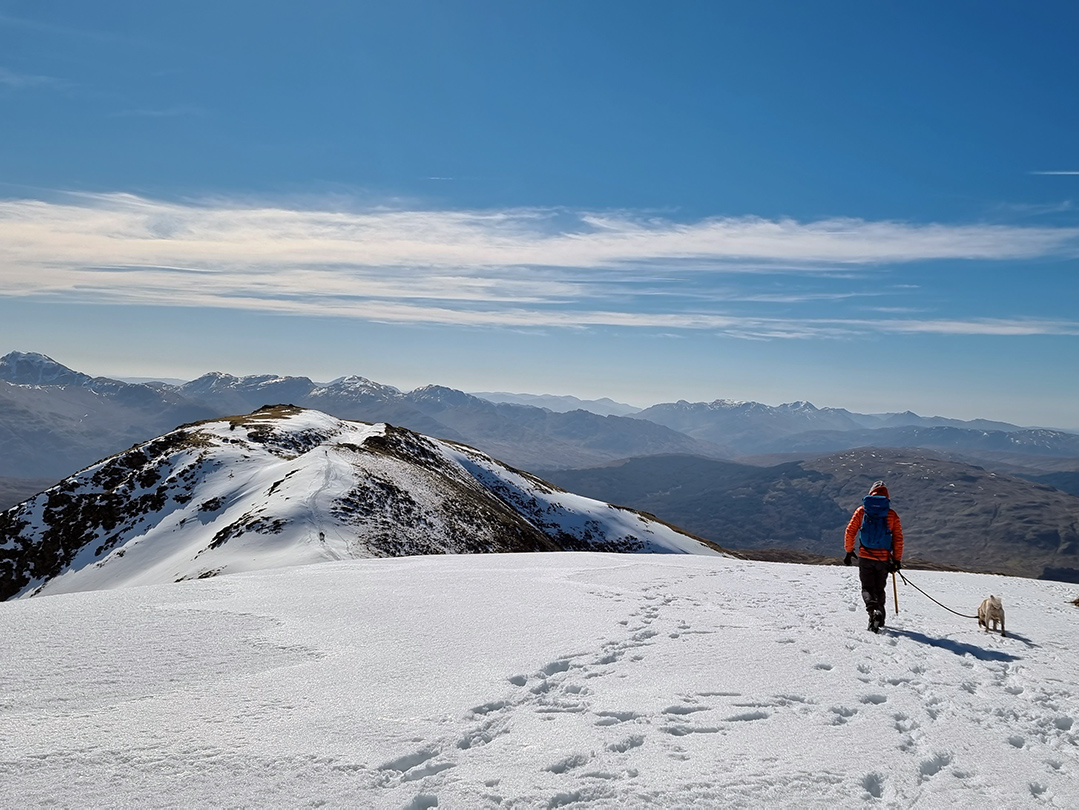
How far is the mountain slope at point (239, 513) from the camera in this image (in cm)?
3694

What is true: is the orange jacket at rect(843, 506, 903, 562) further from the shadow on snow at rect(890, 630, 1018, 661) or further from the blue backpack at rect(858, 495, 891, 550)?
the shadow on snow at rect(890, 630, 1018, 661)

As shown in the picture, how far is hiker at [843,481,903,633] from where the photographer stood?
12.6 metres

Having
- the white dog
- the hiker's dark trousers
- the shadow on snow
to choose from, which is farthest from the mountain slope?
the white dog

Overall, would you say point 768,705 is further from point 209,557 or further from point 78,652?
point 209,557

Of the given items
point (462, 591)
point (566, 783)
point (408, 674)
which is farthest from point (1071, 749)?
point (462, 591)

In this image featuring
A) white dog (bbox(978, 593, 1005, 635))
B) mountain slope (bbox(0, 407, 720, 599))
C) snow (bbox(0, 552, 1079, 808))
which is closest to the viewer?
snow (bbox(0, 552, 1079, 808))

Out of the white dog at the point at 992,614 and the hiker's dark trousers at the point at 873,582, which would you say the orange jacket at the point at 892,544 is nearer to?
the hiker's dark trousers at the point at 873,582

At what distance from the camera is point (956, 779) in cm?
609

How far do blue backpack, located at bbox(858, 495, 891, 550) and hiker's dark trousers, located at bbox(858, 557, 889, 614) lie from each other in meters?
0.39

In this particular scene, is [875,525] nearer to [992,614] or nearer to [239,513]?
[992,614]

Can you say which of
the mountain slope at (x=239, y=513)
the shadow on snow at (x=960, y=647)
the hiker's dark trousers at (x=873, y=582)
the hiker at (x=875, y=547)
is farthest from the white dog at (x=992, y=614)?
the mountain slope at (x=239, y=513)

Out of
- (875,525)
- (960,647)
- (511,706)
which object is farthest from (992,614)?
(511,706)

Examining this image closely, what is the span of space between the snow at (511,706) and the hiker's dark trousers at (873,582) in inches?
28.3

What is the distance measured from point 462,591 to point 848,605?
963cm
